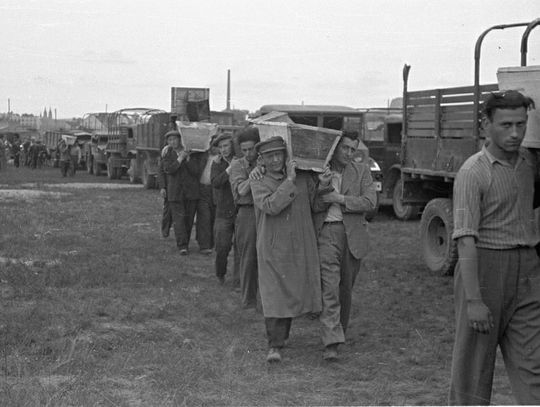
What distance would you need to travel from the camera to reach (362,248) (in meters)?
7.00

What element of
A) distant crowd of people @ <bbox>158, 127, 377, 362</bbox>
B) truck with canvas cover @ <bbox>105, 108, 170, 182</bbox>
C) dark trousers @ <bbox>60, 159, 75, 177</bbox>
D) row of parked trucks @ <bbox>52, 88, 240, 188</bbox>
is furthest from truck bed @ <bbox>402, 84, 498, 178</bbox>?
dark trousers @ <bbox>60, 159, 75, 177</bbox>

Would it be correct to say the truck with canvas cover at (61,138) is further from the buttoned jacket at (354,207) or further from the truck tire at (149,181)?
the buttoned jacket at (354,207)

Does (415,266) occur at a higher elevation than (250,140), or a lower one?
lower

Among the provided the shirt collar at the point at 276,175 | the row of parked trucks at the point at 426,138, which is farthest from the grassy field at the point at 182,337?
the shirt collar at the point at 276,175

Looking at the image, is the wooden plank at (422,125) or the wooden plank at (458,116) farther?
the wooden plank at (422,125)

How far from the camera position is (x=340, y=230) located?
695 centimetres

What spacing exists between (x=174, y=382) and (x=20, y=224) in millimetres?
10757

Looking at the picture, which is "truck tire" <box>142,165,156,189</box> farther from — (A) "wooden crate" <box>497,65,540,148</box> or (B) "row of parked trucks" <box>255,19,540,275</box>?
(A) "wooden crate" <box>497,65,540,148</box>

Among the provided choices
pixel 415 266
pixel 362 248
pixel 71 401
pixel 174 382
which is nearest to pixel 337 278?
pixel 362 248

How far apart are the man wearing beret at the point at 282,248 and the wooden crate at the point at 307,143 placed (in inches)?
2.4

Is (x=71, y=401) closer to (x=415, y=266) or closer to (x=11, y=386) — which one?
(x=11, y=386)

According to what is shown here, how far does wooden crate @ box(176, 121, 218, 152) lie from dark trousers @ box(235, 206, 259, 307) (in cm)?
377

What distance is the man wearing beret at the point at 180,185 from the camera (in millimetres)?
12086

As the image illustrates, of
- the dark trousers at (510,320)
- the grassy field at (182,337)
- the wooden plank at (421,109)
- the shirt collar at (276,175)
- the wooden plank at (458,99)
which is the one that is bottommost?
the grassy field at (182,337)
